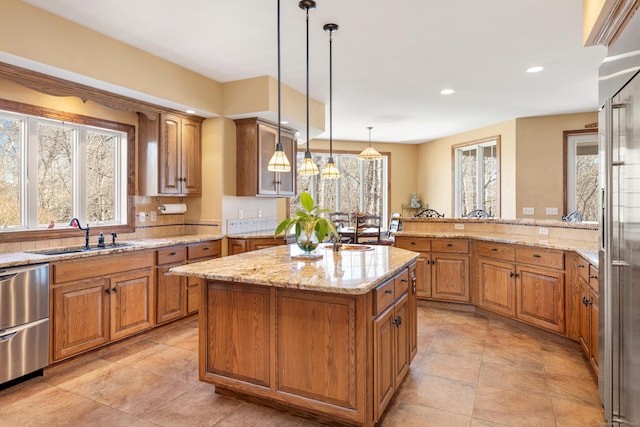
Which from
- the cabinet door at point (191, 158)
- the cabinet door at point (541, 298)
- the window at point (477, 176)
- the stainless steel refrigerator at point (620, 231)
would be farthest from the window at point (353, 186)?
the stainless steel refrigerator at point (620, 231)

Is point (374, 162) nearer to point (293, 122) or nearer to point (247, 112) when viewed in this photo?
point (293, 122)

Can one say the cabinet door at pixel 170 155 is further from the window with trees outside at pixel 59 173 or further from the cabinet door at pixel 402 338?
the cabinet door at pixel 402 338

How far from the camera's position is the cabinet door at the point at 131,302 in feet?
10.5

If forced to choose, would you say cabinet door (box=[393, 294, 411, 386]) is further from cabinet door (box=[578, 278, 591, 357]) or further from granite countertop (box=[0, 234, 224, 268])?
granite countertop (box=[0, 234, 224, 268])

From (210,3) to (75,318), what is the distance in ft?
8.39

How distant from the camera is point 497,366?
2895 mm

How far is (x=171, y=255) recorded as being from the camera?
3732 mm

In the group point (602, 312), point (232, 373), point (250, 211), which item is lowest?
point (232, 373)

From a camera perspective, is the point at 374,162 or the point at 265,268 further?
the point at 374,162

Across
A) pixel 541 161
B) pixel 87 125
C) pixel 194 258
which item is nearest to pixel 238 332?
pixel 194 258

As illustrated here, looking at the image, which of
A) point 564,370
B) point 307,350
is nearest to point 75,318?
point 307,350

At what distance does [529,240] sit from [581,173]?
2.92 m

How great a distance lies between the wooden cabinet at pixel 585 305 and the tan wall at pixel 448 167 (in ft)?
9.95

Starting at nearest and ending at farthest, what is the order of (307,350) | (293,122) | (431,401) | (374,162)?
(307,350)
(431,401)
(293,122)
(374,162)
